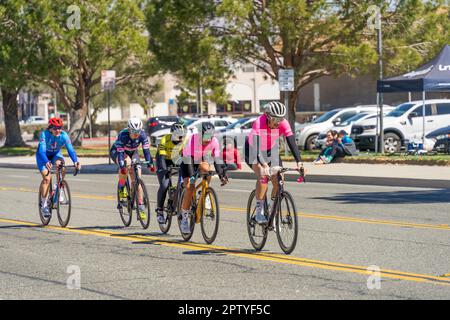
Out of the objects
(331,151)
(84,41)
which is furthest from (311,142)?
(84,41)

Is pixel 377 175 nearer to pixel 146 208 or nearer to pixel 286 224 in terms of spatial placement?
pixel 146 208

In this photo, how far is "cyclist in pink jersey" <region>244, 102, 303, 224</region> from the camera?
A: 11633mm

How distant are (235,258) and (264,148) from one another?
136cm

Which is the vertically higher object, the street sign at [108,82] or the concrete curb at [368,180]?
the street sign at [108,82]

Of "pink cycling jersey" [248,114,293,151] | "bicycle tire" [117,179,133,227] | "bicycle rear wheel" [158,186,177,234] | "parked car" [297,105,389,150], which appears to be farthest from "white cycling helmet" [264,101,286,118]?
"parked car" [297,105,389,150]

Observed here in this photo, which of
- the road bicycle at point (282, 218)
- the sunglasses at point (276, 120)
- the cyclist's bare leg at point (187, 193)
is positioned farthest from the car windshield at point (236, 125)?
the sunglasses at point (276, 120)

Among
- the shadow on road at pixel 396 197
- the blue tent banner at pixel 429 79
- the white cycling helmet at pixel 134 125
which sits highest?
the blue tent banner at pixel 429 79

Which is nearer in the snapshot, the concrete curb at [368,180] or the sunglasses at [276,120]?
the sunglasses at [276,120]

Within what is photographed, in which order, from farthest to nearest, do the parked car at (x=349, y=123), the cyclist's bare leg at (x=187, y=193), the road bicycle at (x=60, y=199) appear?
the parked car at (x=349, y=123) → the road bicycle at (x=60, y=199) → the cyclist's bare leg at (x=187, y=193)

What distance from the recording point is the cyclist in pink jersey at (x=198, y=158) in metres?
12.6

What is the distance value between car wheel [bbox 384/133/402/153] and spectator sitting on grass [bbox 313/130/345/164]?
3.68 meters

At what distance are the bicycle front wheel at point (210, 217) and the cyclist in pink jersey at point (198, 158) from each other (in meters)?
0.27

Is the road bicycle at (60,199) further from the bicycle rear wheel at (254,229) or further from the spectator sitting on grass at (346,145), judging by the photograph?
the spectator sitting on grass at (346,145)

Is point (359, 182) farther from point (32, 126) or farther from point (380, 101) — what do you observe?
point (32, 126)
